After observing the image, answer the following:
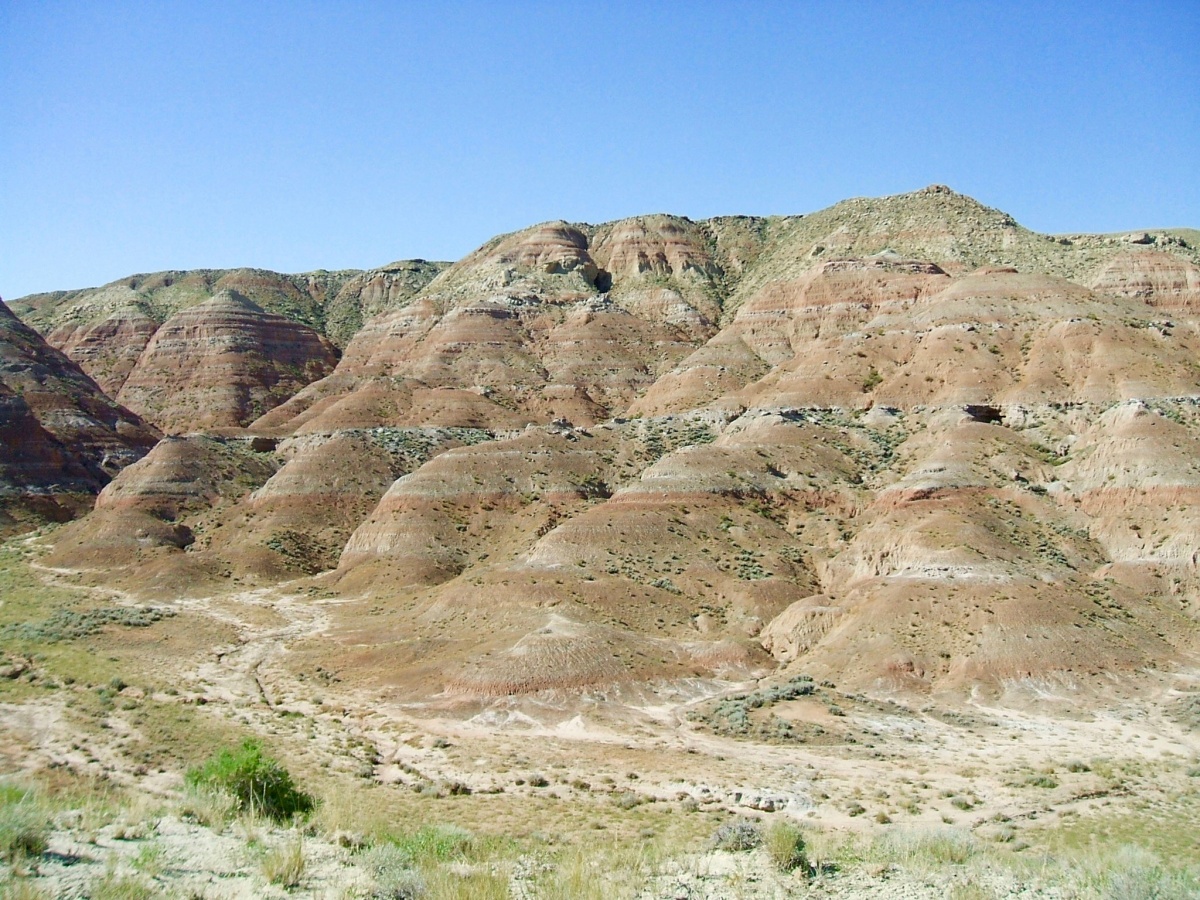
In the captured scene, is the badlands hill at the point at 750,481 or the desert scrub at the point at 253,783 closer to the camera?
the desert scrub at the point at 253,783

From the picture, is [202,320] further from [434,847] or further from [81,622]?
[434,847]

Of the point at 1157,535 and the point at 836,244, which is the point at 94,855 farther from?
the point at 836,244

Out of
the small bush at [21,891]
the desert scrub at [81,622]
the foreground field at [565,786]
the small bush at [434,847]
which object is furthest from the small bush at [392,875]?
the desert scrub at [81,622]

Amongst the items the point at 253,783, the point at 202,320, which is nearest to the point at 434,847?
the point at 253,783

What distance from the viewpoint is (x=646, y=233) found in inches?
6422

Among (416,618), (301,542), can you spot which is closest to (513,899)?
(416,618)

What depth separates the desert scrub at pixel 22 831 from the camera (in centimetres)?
1694

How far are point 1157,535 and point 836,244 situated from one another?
8032cm

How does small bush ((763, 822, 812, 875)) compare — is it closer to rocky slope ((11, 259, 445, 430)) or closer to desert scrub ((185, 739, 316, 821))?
desert scrub ((185, 739, 316, 821))

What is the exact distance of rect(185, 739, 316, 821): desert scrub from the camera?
26062 mm

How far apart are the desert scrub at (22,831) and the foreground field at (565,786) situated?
53 mm

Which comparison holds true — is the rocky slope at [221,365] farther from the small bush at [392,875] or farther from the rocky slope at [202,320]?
the small bush at [392,875]

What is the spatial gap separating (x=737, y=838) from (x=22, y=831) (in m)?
14.0

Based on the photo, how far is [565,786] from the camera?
37.2 m
